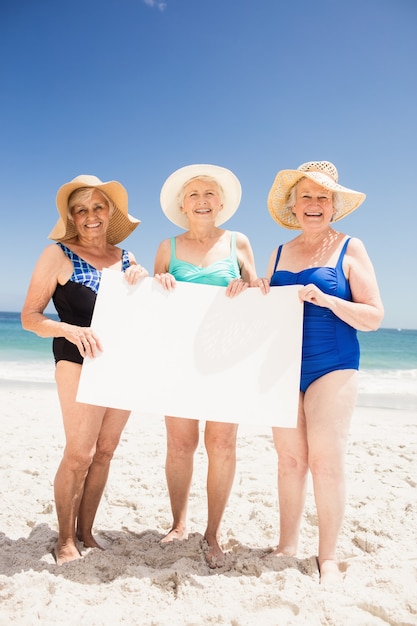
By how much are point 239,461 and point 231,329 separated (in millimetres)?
2646

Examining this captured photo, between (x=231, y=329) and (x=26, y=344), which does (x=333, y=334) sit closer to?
(x=231, y=329)

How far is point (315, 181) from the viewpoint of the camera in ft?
8.16

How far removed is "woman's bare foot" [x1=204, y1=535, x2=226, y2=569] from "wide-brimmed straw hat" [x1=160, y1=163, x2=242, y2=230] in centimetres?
203

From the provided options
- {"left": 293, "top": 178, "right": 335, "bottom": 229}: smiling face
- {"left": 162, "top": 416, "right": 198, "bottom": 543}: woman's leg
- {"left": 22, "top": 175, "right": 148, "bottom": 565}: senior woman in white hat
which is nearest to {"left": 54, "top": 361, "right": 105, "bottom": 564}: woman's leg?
{"left": 22, "top": 175, "right": 148, "bottom": 565}: senior woman in white hat

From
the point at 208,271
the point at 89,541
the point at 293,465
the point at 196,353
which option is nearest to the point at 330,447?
the point at 293,465

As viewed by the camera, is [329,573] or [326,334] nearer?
[329,573]

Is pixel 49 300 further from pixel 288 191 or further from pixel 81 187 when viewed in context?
pixel 288 191

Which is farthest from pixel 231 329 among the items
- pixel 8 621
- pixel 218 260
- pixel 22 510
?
pixel 22 510

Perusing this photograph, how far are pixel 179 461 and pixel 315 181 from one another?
6.10 feet

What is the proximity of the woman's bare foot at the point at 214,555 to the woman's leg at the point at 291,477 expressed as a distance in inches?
12.5

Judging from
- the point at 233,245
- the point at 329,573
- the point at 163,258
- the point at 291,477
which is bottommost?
the point at 329,573

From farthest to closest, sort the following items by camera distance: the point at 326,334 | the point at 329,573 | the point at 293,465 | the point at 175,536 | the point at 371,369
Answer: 1. the point at 371,369
2. the point at 175,536
3. the point at 293,465
4. the point at 326,334
5. the point at 329,573

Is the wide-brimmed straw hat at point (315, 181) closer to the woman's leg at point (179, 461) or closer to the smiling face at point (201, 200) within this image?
the smiling face at point (201, 200)

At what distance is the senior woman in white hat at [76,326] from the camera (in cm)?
248
